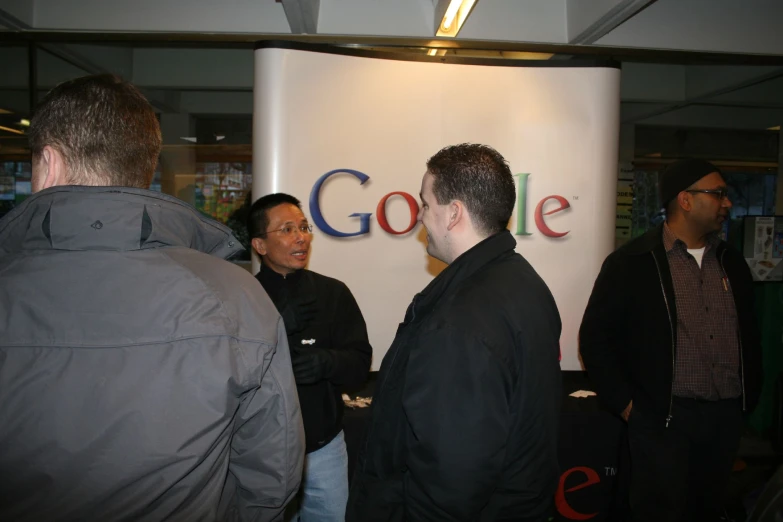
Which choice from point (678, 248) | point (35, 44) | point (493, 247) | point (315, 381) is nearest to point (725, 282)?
point (678, 248)

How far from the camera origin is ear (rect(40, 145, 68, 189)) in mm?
1019

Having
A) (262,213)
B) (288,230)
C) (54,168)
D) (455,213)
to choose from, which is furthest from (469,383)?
(262,213)

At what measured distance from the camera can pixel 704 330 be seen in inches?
97.0

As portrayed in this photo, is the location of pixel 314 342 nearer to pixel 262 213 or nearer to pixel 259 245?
pixel 259 245

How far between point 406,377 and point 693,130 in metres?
4.38

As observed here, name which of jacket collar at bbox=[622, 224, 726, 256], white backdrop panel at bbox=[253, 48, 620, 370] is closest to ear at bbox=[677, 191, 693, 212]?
jacket collar at bbox=[622, 224, 726, 256]

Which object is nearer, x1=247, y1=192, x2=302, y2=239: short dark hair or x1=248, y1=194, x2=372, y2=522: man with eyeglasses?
x1=248, y1=194, x2=372, y2=522: man with eyeglasses

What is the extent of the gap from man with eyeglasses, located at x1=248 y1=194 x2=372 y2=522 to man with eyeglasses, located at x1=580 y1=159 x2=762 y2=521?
1.23 meters

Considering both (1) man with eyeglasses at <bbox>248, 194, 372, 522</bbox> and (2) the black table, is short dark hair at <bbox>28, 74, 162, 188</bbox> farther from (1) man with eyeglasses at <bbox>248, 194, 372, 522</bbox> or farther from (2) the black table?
(2) the black table

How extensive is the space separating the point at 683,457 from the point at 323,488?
1.58 metres

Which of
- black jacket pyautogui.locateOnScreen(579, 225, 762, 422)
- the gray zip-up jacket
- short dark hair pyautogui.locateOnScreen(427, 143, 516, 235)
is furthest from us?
black jacket pyautogui.locateOnScreen(579, 225, 762, 422)

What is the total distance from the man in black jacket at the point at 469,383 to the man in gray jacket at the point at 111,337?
44 cm

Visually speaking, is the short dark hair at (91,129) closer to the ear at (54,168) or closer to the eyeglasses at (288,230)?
the ear at (54,168)

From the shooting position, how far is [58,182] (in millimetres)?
1020
